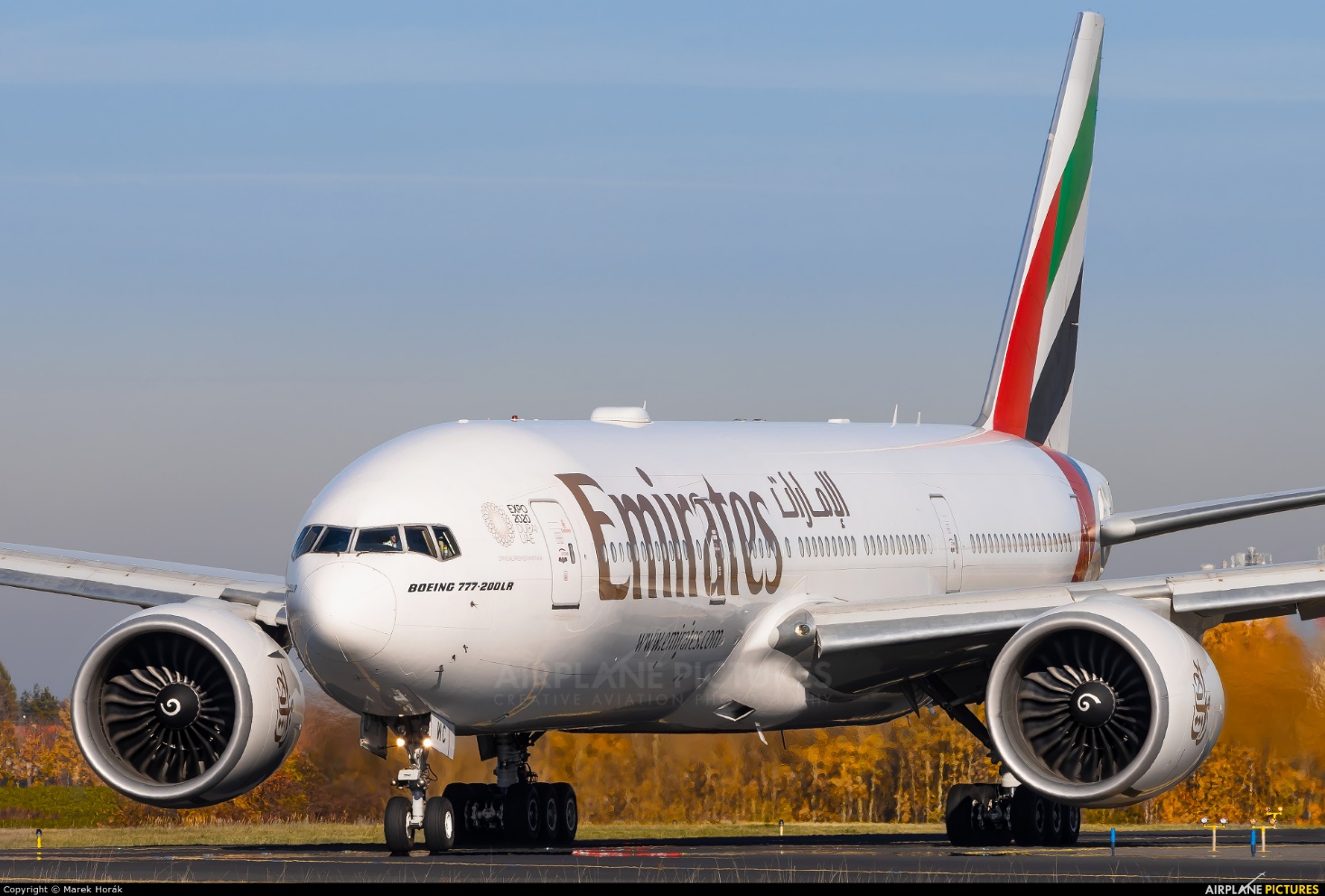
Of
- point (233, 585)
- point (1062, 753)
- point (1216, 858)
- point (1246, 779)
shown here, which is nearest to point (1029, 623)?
point (1062, 753)

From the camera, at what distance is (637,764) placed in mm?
35719

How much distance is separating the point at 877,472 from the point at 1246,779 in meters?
11.0

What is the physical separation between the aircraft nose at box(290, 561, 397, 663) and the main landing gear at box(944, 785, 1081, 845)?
9857 millimetres

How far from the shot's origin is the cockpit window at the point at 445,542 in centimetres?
2172

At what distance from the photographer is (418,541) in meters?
21.7

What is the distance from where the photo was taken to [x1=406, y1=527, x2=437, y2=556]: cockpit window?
21562 mm

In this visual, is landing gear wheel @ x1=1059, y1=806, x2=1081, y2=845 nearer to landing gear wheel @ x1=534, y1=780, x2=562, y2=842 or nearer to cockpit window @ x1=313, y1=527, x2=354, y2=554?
landing gear wheel @ x1=534, y1=780, x2=562, y2=842

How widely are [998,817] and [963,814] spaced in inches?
17.1

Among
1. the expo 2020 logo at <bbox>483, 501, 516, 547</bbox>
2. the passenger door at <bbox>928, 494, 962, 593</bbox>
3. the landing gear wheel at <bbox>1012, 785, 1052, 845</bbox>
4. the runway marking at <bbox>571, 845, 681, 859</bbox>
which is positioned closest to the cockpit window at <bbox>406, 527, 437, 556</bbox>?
the expo 2020 logo at <bbox>483, 501, 516, 547</bbox>

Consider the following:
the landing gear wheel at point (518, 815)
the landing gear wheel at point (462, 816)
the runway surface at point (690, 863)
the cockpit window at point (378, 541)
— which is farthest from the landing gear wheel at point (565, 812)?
the cockpit window at point (378, 541)

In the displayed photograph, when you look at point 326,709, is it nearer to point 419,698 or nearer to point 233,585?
point 233,585

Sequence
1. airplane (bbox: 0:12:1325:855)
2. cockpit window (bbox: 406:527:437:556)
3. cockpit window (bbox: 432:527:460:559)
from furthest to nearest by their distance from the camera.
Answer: airplane (bbox: 0:12:1325:855) < cockpit window (bbox: 432:527:460:559) < cockpit window (bbox: 406:527:437:556)

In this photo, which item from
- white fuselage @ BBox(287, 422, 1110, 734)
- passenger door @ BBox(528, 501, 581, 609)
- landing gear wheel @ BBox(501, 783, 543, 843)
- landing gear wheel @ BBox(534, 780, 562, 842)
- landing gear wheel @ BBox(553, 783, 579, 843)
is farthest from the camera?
landing gear wheel @ BBox(553, 783, 579, 843)

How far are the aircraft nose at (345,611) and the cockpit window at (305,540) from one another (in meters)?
0.48
